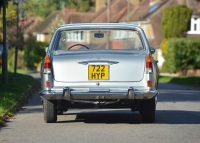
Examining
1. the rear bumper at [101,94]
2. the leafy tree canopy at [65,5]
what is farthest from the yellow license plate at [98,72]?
the leafy tree canopy at [65,5]

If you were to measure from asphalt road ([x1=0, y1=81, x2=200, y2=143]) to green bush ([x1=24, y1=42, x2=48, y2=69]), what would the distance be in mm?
62357

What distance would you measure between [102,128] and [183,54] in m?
39.0

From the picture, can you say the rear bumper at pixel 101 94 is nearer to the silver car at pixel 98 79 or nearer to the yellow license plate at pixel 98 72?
the silver car at pixel 98 79

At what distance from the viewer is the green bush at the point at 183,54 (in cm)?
5044

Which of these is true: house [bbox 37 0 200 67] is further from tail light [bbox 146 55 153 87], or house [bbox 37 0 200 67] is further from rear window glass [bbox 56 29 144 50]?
tail light [bbox 146 55 153 87]

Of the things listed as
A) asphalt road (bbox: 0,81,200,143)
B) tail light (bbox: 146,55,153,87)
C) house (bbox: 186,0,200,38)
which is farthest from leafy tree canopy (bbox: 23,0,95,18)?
tail light (bbox: 146,55,153,87)

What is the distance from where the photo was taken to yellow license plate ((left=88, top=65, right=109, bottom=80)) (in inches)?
480

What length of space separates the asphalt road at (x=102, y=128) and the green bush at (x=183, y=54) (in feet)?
112

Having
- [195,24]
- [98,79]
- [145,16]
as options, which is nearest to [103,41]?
[98,79]

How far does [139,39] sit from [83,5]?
108600 mm

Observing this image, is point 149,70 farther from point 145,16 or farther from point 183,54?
point 145,16

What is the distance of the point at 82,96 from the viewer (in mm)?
12055

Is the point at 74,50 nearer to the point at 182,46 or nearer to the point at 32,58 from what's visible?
the point at 182,46

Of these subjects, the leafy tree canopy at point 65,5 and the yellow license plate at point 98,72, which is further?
the leafy tree canopy at point 65,5
